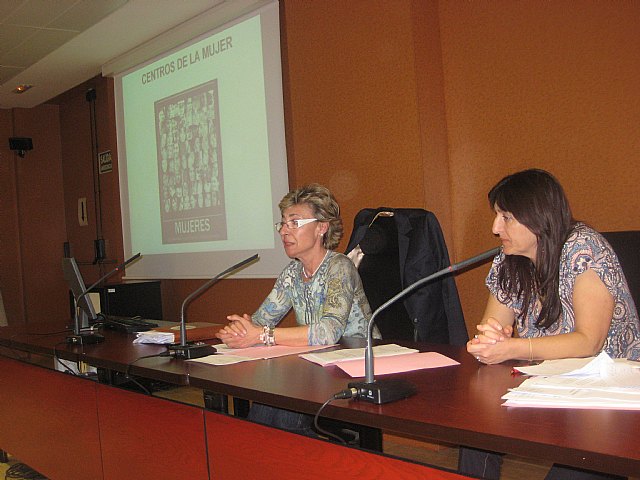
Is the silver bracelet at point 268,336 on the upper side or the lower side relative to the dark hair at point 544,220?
lower

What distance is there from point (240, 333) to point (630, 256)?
130 cm

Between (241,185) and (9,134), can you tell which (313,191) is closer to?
(241,185)

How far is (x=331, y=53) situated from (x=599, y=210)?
1.75 metres

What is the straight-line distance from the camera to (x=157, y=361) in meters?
2.15

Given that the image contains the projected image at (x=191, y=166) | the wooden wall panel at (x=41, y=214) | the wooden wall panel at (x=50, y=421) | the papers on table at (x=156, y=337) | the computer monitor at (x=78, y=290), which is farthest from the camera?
the wooden wall panel at (x=41, y=214)

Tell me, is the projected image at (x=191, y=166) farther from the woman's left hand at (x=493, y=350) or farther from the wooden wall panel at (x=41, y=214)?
the woman's left hand at (x=493, y=350)

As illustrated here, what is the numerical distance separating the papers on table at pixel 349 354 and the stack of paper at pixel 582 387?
0.47 metres

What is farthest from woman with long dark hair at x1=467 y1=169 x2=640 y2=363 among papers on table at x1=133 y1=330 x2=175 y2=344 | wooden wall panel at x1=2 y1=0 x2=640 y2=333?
papers on table at x1=133 y1=330 x2=175 y2=344

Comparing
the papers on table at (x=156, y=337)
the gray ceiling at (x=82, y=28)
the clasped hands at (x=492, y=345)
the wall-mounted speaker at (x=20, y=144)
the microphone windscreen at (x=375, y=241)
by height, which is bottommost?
the papers on table at (x=156, y=337)

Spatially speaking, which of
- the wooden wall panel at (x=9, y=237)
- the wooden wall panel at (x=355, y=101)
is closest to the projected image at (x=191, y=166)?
the wooden wall panel at (x=355, y=101)

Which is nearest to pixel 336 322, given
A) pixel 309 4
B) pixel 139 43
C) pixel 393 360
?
pixel 393 360

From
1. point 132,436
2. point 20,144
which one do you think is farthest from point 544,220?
point 20,144

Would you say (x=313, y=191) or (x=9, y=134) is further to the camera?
(x=9, y=134)

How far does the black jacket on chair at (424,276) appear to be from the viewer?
8.88 feet
